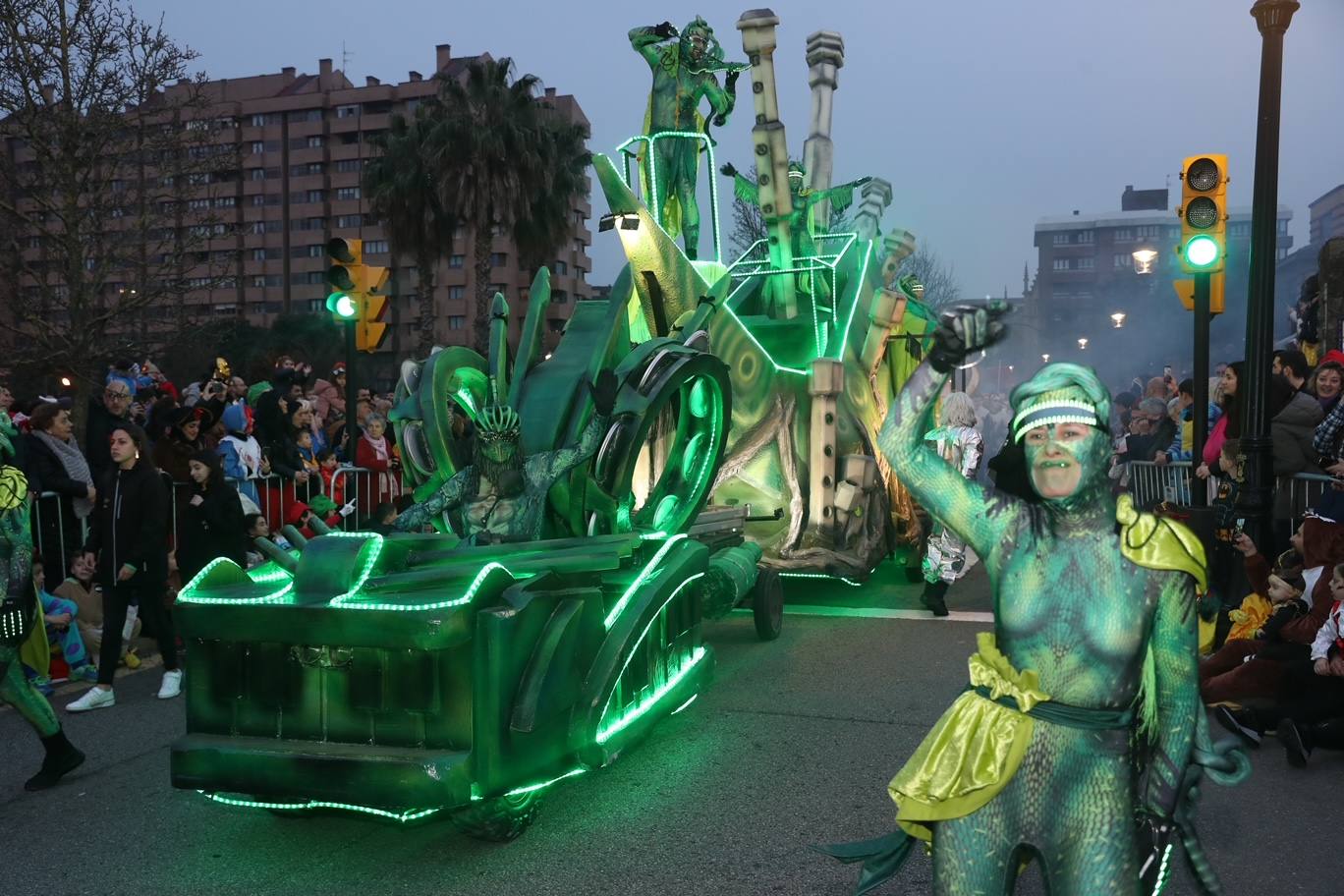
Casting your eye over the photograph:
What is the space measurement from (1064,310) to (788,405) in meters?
84.2

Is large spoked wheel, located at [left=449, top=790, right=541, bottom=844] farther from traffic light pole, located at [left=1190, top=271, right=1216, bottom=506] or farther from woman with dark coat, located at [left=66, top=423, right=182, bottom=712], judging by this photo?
traffic light pole, located at [left=1190, top=271, right=1216, bottom=506]

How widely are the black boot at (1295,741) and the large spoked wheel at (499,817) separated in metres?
3.66

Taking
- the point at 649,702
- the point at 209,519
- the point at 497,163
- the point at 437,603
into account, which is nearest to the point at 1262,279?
the point at 649,702

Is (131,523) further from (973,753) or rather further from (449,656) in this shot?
(973,753)

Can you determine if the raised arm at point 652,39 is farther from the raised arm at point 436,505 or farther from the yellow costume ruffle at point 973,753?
the yellow costume ruffle at point 973,753

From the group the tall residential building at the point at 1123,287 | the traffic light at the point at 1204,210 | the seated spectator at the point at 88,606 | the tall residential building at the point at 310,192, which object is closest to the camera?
the seated spectator at the point at 88,606

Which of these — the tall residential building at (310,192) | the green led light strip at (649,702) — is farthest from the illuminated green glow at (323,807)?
the tall residential building at (310,192)

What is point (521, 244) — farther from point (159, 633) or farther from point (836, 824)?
point (836, 824)

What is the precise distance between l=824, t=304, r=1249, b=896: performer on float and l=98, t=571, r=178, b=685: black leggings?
560cm

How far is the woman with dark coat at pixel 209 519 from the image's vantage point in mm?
7836

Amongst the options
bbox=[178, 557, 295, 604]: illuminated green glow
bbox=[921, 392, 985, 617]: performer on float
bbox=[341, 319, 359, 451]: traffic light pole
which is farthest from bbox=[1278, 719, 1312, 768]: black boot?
bbox=[341, 319, 359, 451]: traffic light pole

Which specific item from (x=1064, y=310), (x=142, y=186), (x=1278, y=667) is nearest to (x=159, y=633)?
(x=1278, y=667)

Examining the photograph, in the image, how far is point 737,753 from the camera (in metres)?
5.90

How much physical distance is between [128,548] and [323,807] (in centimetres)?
338
